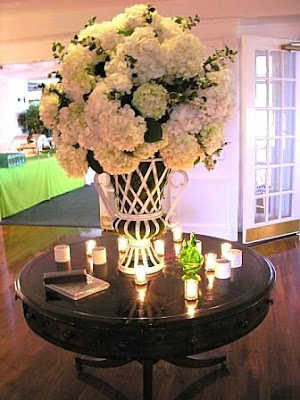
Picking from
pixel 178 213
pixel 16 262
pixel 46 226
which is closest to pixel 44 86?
Result: pixel 16 262

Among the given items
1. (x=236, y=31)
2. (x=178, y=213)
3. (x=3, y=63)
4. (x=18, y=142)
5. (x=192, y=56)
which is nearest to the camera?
(x=192, y=56)

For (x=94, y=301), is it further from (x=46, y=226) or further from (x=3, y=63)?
(x=3, y=63)

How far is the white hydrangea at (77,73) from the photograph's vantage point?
4.48 ft

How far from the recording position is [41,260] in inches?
73.0

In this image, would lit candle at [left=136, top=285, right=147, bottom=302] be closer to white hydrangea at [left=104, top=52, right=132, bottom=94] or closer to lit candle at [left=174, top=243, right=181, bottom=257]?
lit candle at [left=174, top=243, right=181, bottom=257]

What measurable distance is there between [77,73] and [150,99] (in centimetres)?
26

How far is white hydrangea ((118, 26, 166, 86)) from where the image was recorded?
1326 mm

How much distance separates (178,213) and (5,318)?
92.2 inches

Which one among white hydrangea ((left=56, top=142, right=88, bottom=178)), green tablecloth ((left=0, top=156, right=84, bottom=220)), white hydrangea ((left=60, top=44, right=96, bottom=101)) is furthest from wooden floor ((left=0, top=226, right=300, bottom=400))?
green tablecloth ((left=0, top=156, right=84, bottom=220))

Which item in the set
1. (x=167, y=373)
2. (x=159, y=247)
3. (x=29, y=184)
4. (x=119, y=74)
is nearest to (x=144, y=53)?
(x=119, y=74)

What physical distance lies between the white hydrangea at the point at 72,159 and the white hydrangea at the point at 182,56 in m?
0.40

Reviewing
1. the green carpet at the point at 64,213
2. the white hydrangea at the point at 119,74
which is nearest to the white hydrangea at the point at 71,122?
the white hydrangea at the point at 119,74

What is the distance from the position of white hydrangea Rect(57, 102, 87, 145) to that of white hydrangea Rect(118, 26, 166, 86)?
0.72 feet

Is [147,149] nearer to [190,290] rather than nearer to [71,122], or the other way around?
[71,122]
